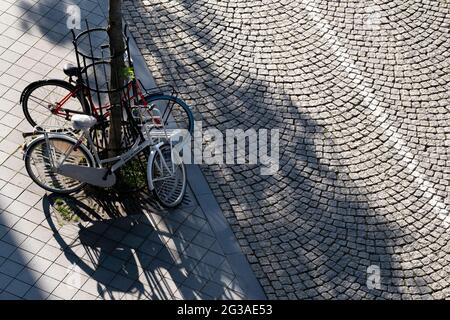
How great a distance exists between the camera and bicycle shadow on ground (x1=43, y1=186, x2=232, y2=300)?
777cm

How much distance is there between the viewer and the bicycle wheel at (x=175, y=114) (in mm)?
8930

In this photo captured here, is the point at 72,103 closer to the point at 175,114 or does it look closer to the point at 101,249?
the point at 175,114

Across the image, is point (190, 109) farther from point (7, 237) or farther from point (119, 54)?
point (7, 237)

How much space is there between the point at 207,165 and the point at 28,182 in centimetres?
210

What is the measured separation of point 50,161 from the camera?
313 inches

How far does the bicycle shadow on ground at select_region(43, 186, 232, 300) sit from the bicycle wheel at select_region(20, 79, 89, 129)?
3.35 ft

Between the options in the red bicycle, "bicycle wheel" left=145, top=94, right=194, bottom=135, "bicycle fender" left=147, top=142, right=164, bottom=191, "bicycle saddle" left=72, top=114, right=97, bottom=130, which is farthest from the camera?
"bicycle wheel" left=145, top=94, right=194, bottom=135

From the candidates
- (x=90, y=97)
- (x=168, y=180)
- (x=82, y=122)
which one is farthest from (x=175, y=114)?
(x=82, y=122)

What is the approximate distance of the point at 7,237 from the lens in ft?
26.1

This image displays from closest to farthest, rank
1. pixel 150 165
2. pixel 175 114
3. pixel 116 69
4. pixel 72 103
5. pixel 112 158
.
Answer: pixel 116 69 < pixel 150 165 < pixel 112 158 < pixel 72 103 < pixel 175 114

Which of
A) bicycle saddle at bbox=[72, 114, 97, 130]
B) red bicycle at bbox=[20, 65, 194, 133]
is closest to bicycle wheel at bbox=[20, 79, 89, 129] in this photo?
red bicycle at bbox=[20, 65, 194, 133]

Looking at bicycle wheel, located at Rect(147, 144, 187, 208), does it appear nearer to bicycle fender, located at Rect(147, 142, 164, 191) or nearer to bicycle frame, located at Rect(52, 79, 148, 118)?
bicycle fender, located at Rect(147, 142, 164, 191)

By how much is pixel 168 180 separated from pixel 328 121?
95.4 inches
